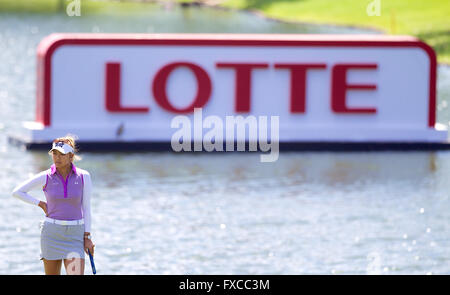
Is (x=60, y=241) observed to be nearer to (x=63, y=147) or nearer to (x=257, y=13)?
(x=63, y=147)

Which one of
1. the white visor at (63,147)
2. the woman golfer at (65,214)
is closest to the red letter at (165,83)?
the woman golfer at (65,214)

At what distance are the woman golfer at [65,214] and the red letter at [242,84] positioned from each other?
577 inches

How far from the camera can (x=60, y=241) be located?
1134cm

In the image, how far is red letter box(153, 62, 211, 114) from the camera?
25750 millimetres

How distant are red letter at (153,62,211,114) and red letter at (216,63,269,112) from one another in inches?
17.0

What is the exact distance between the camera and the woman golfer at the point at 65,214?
36.9ft

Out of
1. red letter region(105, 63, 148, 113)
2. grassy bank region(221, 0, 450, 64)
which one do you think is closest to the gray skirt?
red letter region(105, 63, 148, 113)

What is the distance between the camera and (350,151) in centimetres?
2592

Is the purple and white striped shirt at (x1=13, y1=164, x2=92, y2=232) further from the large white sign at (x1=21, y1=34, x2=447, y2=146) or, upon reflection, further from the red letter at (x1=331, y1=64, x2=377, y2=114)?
the red letter at (x1=331, y1=64, x2=377, y2=114)

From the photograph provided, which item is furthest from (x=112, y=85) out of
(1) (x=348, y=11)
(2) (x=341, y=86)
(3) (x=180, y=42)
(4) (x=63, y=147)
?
(1) (x=348, y=11)

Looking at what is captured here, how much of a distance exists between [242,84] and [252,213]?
6911mm

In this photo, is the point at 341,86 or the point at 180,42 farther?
the point at 341,86

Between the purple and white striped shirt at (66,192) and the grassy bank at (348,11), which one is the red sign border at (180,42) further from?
the grassy bank at (348,11)

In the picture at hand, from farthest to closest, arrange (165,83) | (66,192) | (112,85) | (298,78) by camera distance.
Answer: (298,78)
(165,83)
(112,85)
(66,192)
